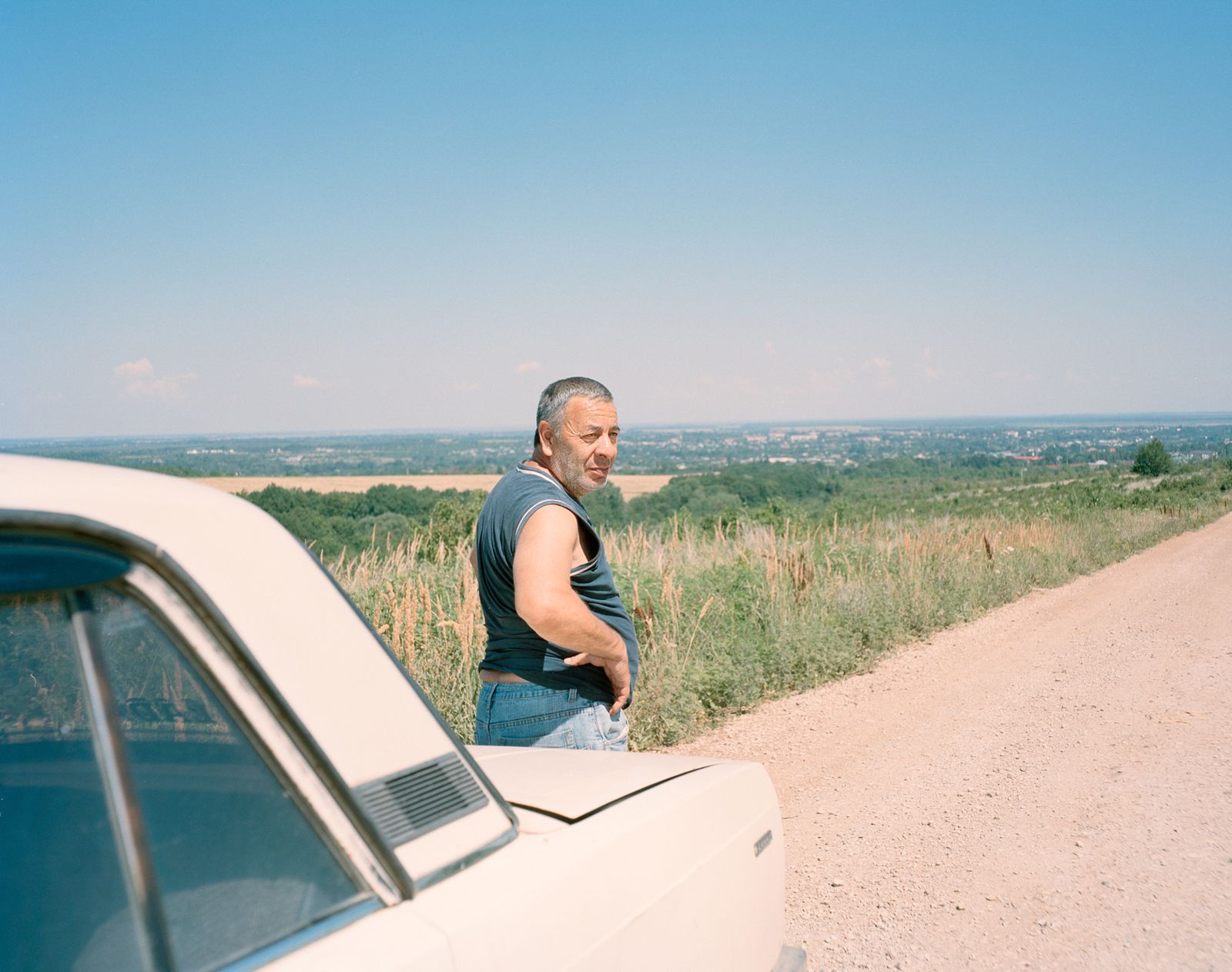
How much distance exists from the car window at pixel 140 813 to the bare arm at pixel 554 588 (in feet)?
4.42

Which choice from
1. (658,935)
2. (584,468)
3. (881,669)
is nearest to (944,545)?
(881,669)

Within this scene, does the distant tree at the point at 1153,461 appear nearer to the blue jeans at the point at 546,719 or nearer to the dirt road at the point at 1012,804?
the dirt road at the point at 1012,804

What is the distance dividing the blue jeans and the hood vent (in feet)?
4.58

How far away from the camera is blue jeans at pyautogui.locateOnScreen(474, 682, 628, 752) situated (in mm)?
2828

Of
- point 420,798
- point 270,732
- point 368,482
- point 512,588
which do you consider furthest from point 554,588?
point 368,482

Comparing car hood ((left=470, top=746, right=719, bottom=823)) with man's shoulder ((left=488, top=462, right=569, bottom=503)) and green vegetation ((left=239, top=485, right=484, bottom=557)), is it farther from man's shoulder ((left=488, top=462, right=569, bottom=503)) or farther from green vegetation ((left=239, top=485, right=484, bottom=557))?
green vegetation ((left=239, top=485, right=484, bottom=557))

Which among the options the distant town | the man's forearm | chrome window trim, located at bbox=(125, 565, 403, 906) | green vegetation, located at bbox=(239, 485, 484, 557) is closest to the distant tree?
the distant town

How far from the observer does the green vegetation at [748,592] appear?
6477 millimetres

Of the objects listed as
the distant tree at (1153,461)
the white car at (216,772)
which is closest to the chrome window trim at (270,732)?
the white car at (216,772)

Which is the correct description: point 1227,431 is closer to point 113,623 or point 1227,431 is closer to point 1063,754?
point 1063,754

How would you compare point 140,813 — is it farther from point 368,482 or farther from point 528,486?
point 368,482

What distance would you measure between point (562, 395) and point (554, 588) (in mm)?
754

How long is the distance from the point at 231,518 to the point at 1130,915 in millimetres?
3859

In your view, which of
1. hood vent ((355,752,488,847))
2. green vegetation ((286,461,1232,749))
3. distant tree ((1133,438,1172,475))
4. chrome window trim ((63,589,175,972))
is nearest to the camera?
chrome window trim ((63,589,175,972))
